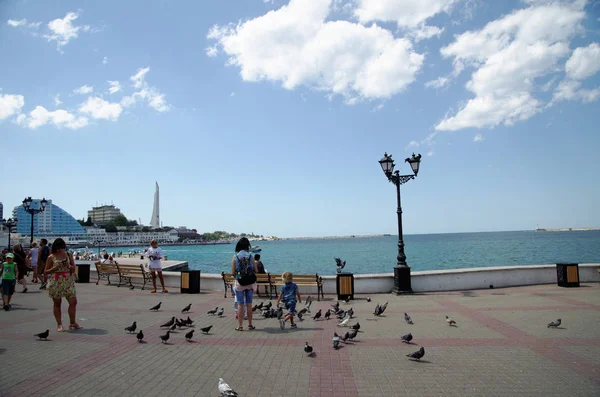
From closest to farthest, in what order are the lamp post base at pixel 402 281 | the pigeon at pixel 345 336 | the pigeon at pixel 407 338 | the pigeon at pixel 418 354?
the pigeon at pixel 418 354 < the pigeon at pixel 407 338 < the pigeon at pixel 345 336 < the lamp post base at pixel 402 281

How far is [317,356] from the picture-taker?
5.95 meters

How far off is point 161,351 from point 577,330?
7.78 m

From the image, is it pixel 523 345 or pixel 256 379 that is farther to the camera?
pixel 523 345

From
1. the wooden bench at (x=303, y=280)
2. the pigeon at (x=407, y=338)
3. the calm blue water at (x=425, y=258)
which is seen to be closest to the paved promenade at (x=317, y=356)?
the pigeon at (x=407, y=338)

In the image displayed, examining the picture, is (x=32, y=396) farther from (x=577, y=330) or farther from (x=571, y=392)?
(x=577, y=330)

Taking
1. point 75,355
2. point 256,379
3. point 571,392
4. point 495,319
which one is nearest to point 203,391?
point 256,379

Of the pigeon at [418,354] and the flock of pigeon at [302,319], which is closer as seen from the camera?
the pigeon at [418,354]

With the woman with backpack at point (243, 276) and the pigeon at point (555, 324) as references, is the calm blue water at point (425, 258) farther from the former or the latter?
the woman with backpack at point (243, 276)

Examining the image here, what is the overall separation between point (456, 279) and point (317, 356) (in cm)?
890

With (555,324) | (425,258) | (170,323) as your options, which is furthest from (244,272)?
(425,258)

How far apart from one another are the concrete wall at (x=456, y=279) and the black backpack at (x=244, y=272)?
546 cm

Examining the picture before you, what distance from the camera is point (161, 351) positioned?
6.27 meters

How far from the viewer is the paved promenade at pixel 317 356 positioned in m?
4.66

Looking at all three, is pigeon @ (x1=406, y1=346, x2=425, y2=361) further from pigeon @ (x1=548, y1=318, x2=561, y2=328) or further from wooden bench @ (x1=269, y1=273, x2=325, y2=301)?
wooden bench @ (x1=269, y1=273, x2=325, y2=301)
